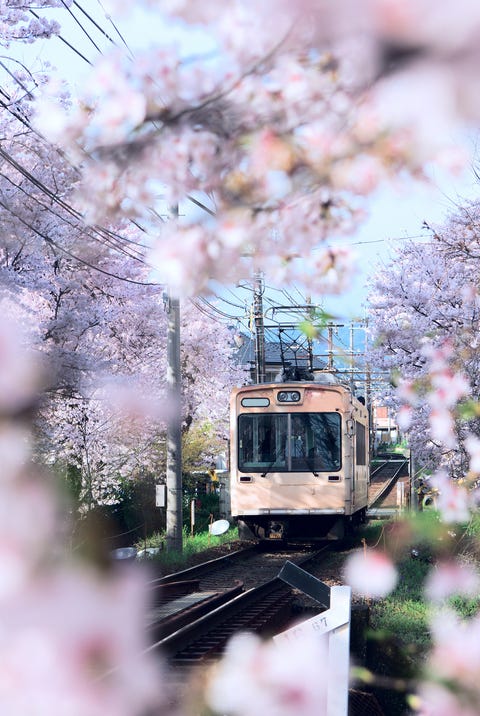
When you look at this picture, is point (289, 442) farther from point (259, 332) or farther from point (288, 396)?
point (259, 332)

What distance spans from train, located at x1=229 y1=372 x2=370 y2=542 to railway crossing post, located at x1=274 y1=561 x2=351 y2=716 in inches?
402

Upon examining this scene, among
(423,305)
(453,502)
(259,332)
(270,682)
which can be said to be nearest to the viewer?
(270,682)

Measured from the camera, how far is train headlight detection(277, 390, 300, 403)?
1472 centimetres

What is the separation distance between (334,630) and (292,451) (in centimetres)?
1072

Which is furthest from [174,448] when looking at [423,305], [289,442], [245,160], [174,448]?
[245,160]

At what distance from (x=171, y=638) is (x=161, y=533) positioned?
45.6 feet

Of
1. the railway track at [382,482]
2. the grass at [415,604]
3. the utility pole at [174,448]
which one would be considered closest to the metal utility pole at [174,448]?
the utility pole at [174,448]

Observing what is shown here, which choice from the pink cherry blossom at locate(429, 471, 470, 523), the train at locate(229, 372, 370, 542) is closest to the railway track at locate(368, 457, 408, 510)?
the train at locate(229, 372, 370, 542)

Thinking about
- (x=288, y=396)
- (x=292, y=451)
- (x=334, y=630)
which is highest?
(x=288, y=396)

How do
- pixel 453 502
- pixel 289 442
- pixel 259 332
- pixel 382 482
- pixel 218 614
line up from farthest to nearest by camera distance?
pixel 382 482, pixel 259 332, pixel 289 442, pixel 218 614, pixel 453 502

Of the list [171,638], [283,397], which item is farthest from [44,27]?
[171,638]

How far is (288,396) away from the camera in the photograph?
1476 cm

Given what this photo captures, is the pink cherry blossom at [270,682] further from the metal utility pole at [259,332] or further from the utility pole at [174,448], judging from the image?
the metal utility pole at [259,332]

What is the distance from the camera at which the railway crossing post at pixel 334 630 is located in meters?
3.90
